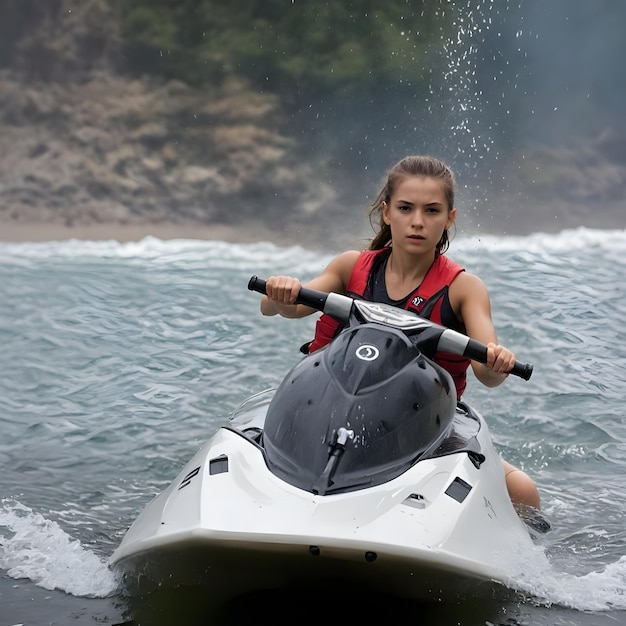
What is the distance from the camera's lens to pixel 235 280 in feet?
31.7

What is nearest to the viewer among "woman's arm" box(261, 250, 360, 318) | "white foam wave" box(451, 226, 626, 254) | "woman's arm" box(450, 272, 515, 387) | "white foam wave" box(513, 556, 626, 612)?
"white foam wave" box(513, 556, 626, 612)

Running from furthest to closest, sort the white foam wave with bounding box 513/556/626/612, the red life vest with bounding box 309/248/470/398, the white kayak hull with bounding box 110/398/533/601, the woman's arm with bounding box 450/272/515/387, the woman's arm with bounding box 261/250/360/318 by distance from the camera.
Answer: the woman's arm with bounding box 261/250/360/318 < the red life vest with bounding box 309/248/470/398 < the woman's arm with bounding box 450/272/515/387 < the white foam wave with bounding box 513/556/626/612 < the white kayak hull with bounding box 110/398/533/601

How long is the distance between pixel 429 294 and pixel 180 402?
2.55m

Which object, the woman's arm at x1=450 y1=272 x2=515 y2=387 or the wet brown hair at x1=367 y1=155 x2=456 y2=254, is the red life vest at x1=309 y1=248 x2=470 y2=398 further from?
the wet brown hair at x1=367 y1=155 x2=456 y2=254

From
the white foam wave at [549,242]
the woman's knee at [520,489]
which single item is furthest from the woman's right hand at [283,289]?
the white foam wave at [549,242]

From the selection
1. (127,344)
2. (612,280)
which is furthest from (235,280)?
(612,280)

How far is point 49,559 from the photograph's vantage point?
3.02 m

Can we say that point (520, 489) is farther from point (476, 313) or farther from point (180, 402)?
point (180, 402)

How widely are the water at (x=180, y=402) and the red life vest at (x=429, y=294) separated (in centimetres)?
71

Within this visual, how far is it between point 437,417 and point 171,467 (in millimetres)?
1884

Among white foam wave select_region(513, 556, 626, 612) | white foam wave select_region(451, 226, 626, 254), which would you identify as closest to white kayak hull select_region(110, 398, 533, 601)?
white foam wave select_region(513, 556, 626, 612)

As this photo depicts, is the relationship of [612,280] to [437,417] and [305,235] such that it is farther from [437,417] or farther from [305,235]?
[437,417]

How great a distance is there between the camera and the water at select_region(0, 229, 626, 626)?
2866mm

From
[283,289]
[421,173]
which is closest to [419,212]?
[421,173]
